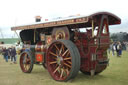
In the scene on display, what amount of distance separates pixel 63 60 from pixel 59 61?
0.56 feet

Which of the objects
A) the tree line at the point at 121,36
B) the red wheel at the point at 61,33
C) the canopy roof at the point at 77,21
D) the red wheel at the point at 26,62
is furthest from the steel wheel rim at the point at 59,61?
the tree line at the point at 121,36

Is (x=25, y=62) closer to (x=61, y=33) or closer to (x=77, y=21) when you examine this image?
(x=61, y=33)

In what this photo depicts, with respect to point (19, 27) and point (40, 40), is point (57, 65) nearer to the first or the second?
point (40, 40)

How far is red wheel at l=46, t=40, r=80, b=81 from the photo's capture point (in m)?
5.61

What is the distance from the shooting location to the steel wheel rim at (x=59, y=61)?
6.05 m

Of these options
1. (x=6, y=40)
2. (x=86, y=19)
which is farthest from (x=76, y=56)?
(x=6, y=40)

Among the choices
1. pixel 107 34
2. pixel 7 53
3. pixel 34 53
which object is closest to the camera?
pixel 107 34

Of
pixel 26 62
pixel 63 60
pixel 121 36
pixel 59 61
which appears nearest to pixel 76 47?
pixel 63 60

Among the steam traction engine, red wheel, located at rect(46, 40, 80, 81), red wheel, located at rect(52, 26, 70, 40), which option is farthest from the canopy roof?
red wheel, located at rect(46, 40, 80, 81)

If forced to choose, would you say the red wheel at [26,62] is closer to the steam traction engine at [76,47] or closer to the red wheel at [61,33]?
the steam traction engine at [76,47]

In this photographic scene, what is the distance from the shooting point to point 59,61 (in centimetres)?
621

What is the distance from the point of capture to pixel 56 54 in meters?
6.46

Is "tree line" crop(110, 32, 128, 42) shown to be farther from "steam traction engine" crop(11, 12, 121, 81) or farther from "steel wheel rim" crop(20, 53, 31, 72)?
"steel wheel rim" crop(20, 53, 31, 72)

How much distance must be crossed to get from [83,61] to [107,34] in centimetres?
127
